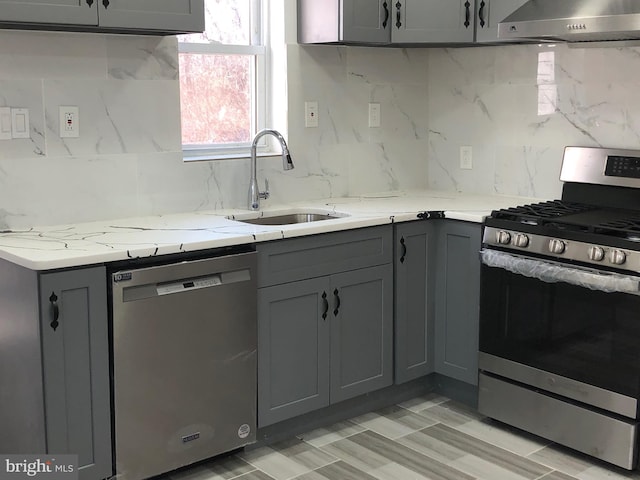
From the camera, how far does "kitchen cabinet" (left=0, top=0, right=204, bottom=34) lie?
2.71 meters

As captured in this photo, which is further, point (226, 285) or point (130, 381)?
point (226, 285)

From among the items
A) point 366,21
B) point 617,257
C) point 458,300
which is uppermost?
point 366,21

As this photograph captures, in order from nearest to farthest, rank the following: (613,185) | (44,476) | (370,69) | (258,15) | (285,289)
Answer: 1. (44,476)
2. (285,289)
3. (613,185)
4. (258,15)
5. (370,69)

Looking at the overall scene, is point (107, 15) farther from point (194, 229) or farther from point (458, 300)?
point (458, 300)

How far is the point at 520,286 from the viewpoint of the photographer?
331 centimetres

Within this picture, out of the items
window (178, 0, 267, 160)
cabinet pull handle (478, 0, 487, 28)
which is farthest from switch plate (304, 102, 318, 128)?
cabinet pull handle (478, 0, 487, 28)

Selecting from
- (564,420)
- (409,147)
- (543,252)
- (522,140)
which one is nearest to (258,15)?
(409,147)

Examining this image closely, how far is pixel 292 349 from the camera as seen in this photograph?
3254 millimetres

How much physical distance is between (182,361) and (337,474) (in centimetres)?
72

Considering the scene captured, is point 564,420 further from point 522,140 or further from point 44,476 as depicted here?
point 44,476

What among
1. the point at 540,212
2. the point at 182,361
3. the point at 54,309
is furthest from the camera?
the point at 540,212

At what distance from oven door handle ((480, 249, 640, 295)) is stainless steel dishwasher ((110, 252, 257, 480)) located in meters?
1.00

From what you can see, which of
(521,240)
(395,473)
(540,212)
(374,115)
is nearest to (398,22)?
(374,115)

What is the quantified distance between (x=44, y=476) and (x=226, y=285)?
0.86 meters
